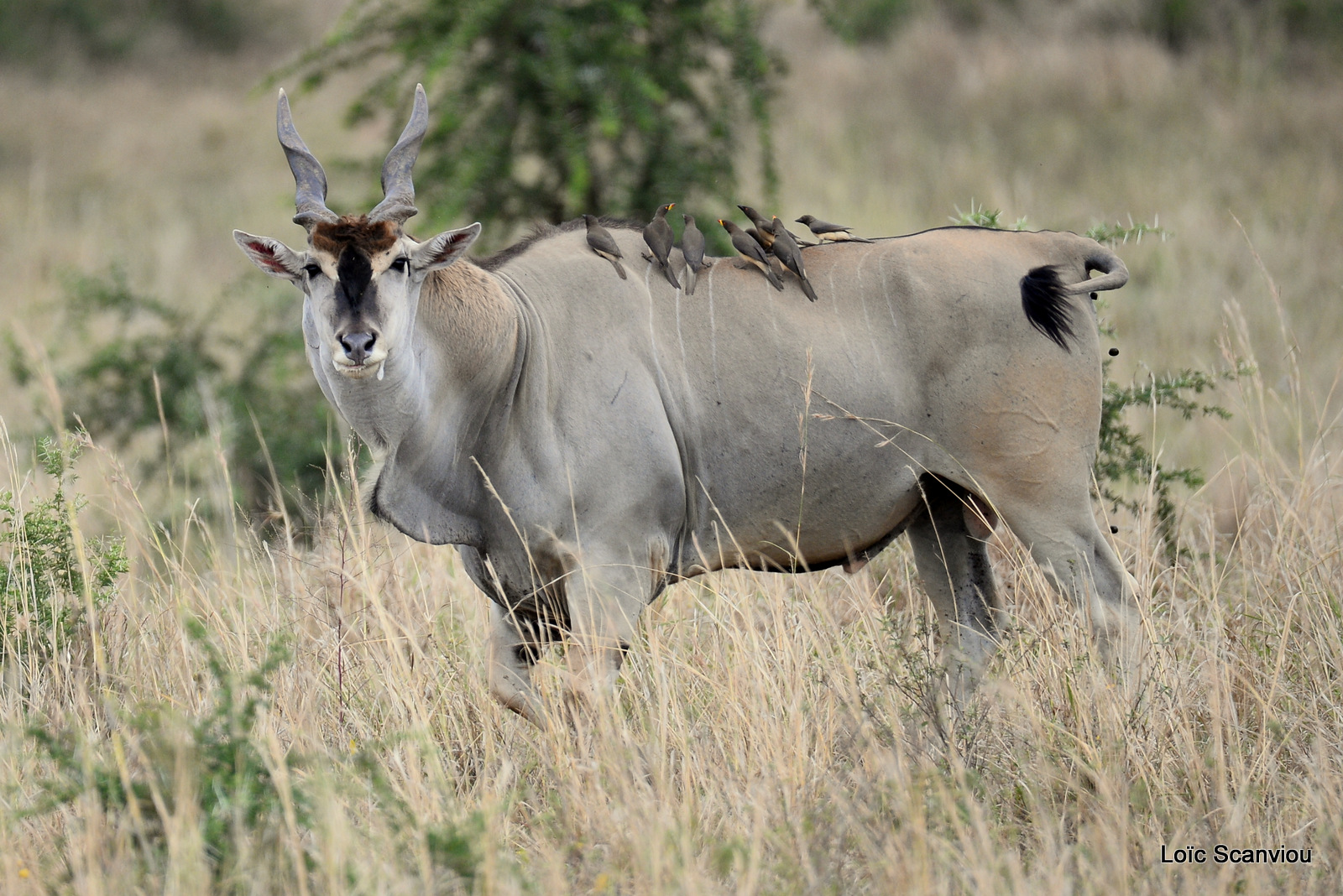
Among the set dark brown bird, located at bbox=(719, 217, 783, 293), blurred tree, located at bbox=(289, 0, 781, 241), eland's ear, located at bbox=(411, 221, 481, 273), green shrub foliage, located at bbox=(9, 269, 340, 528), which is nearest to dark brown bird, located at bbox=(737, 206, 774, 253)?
dark brown bird, located at bbox=(719, 217, 783, 293)

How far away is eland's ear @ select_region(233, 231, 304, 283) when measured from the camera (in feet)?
13.4

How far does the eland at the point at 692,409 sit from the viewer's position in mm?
4211

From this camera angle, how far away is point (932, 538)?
5.17m

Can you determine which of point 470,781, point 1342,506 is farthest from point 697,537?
point 1342,506

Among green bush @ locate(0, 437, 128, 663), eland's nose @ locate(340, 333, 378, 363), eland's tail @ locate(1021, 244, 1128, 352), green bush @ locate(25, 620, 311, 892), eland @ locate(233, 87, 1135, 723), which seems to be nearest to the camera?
green bush @ locate(25, 620, 311, 892)

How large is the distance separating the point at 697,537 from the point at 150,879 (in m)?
2.06

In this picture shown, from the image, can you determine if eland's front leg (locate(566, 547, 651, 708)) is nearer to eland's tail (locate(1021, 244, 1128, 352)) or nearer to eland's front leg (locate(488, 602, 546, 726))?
eland's front leg (locate(488, 602, 546, 726))

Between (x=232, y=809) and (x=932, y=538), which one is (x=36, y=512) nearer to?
(x=232, y=809)

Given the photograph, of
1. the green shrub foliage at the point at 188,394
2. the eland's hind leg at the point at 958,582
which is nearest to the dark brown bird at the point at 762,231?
the eland's hind leg at the point at 958,582

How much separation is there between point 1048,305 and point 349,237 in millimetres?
2278

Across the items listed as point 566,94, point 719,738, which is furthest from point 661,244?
point 566,94

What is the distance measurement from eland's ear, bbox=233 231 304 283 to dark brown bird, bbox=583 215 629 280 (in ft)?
3.24

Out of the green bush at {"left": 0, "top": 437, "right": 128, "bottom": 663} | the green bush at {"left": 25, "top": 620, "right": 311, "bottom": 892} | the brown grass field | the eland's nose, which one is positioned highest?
the eland's nose

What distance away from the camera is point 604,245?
4.50 meters
